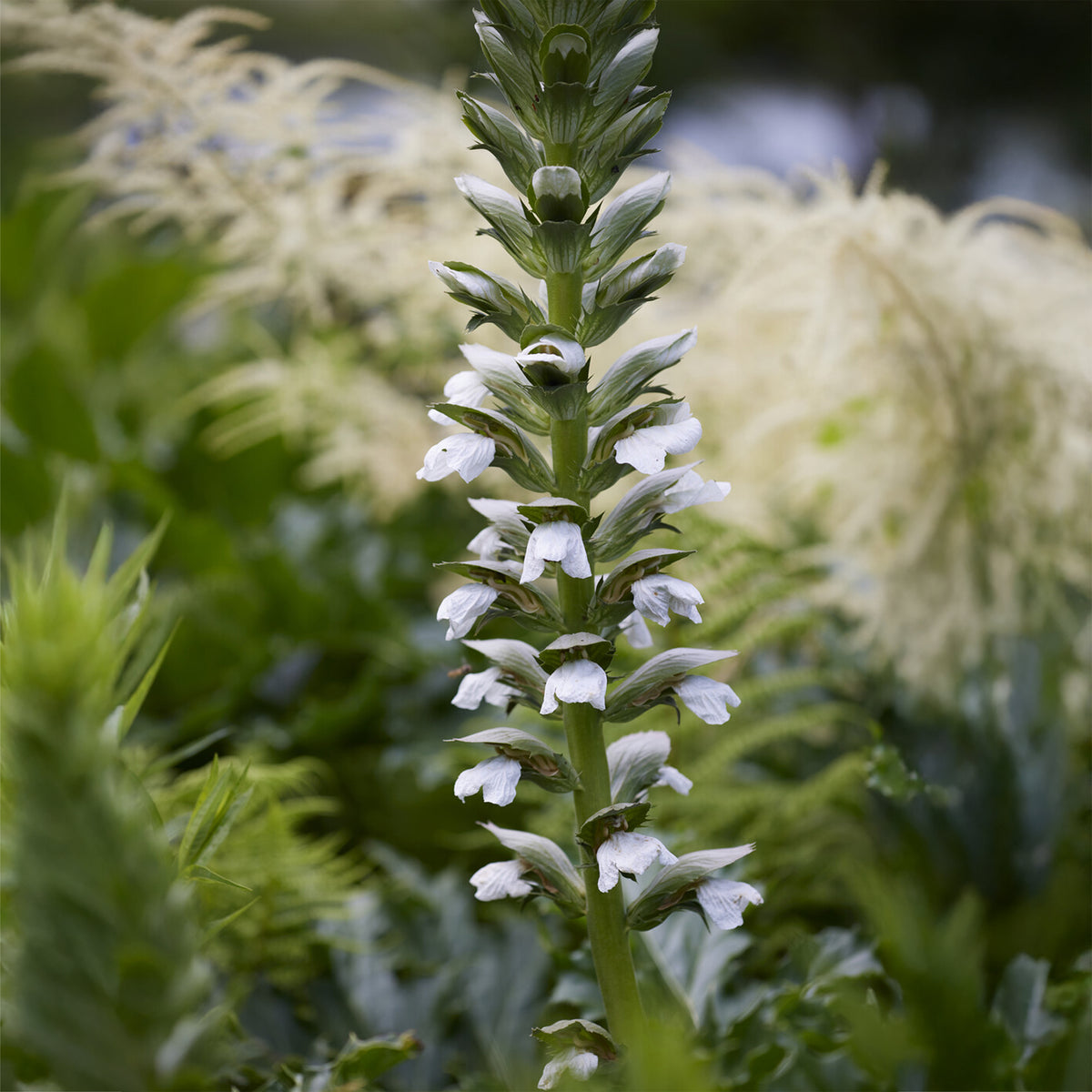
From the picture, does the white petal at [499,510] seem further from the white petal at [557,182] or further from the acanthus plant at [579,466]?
the white petal at [557,182]

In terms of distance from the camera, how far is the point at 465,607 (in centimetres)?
29

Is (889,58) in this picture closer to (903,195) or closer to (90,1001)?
(903,195)

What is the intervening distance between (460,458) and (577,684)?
0.08 meters

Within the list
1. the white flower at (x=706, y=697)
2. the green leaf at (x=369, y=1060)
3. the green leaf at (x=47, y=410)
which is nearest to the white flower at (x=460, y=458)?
the white flower at (x=706, y=697)

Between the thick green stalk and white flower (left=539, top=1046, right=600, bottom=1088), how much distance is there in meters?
0.01

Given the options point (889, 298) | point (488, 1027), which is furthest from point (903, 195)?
point (488, 1027)

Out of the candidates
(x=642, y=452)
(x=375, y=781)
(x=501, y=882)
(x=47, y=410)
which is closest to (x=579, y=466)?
(x=642, y=452)

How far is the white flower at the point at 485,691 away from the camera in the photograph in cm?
31

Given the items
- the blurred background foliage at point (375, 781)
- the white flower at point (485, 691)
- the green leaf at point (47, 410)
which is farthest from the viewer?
the green leaf at point (47, 410)

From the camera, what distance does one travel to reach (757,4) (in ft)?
12.4

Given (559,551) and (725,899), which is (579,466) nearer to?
(559,551)

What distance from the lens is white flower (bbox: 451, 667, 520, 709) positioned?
311 millimetres

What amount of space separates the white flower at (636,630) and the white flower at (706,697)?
0.09 ft

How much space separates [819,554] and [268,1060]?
64cm
